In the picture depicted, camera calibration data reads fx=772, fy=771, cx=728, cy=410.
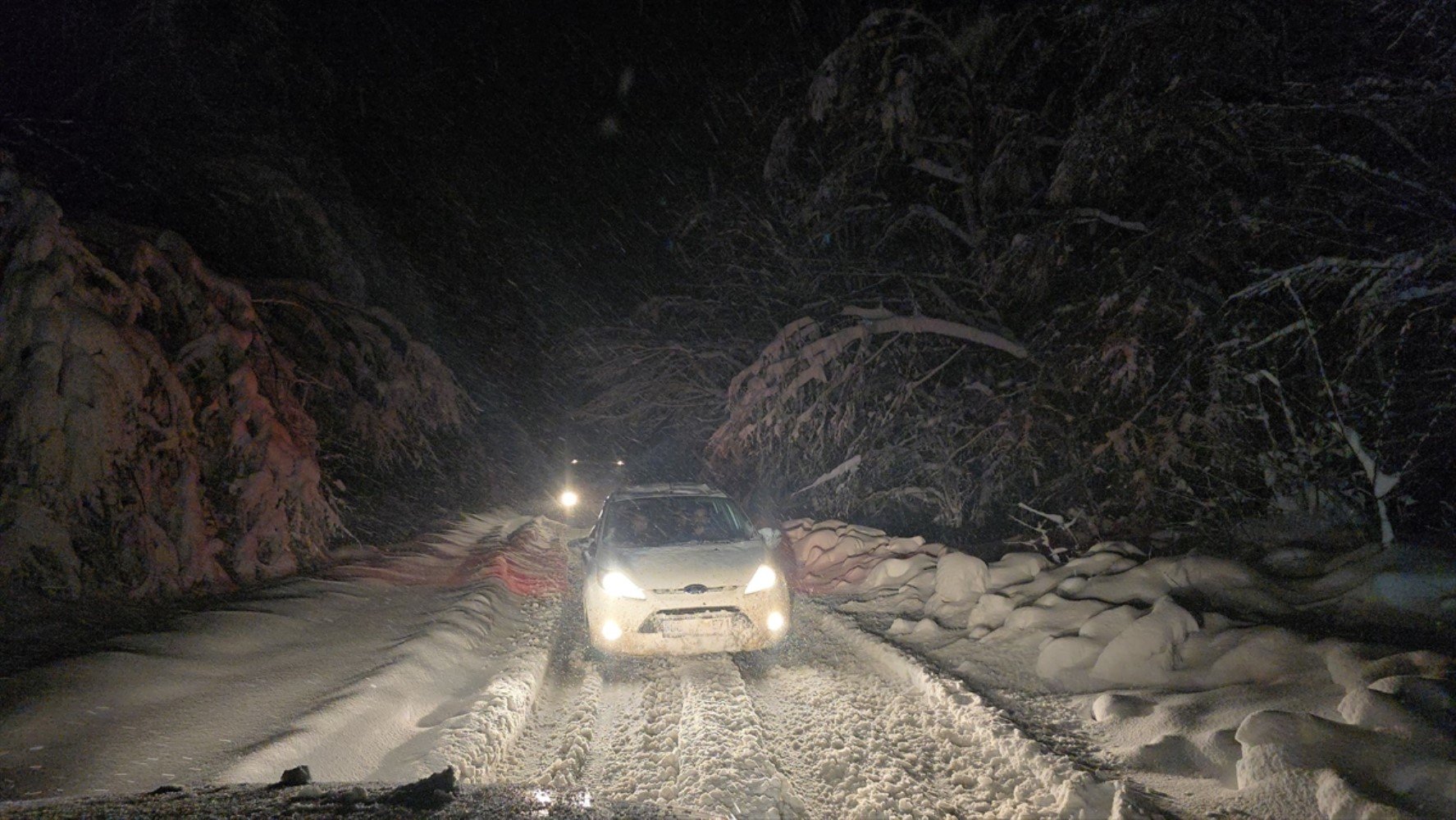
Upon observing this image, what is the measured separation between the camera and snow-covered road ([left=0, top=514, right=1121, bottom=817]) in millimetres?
4051

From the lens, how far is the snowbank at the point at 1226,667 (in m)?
3.19

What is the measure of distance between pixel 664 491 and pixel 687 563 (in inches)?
69.2

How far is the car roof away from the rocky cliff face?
3.85 metres

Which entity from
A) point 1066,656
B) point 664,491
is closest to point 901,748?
point 1066,656

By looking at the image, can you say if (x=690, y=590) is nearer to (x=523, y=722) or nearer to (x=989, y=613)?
(x=523, y=722)

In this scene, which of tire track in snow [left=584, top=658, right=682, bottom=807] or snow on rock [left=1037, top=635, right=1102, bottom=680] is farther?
snow on rock [left=1037, top=635, right=1102, bottom=680]

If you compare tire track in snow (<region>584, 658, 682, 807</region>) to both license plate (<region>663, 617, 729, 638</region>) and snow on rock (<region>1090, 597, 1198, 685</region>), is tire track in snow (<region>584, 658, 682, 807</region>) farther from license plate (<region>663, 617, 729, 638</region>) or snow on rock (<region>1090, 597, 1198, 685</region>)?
snow on rock (<region>1090, 597, 1198, 685</region>)

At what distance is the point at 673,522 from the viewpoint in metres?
7.85

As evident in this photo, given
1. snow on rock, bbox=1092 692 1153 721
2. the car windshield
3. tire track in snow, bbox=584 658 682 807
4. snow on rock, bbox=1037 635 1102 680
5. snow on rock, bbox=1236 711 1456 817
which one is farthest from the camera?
the car windshield

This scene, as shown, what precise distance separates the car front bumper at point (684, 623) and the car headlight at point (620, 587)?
3 centimetres

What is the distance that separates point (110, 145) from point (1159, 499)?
1358 centimetres

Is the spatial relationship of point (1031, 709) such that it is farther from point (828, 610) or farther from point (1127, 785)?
point (828, 610)

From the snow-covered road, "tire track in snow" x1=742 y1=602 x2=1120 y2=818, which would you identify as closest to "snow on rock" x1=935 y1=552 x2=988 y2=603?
the snow-covered road

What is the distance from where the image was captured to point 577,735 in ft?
16.5
